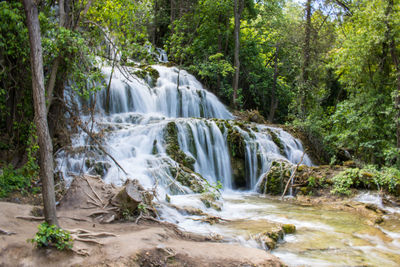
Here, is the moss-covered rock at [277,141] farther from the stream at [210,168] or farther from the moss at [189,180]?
the moss at [189,180]

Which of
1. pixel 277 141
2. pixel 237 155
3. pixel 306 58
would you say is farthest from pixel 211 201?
pixel 306 58

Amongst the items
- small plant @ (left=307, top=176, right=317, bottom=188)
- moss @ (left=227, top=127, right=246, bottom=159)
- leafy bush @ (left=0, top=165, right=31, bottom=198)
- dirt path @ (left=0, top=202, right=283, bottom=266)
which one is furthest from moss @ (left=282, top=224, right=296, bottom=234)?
moss @ (left=227, top=127, right=246, bottom=159)

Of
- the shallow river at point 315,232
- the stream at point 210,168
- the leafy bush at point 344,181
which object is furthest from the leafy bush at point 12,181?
the leafy bush at point 344,181

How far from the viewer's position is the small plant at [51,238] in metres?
3.62

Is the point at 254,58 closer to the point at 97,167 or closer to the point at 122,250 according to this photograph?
the point at 97,167

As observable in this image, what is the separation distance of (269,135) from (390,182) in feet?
17.3

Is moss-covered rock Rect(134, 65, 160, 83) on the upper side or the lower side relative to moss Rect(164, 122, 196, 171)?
upper

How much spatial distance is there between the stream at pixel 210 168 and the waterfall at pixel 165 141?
34 mm

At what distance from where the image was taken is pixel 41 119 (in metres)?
3.74

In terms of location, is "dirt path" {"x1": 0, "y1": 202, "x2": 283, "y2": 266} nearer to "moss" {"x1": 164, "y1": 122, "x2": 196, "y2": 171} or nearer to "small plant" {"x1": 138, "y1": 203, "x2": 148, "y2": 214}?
"small plant" {"x1": 138, "y1": 203, "x2": 148, "y2": 214}

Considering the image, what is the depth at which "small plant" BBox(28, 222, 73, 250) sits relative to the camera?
3617 mm

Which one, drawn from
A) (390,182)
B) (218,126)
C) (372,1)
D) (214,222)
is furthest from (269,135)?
(214,222)

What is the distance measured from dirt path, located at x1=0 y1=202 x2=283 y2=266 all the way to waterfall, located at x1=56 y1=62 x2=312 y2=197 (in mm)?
2882

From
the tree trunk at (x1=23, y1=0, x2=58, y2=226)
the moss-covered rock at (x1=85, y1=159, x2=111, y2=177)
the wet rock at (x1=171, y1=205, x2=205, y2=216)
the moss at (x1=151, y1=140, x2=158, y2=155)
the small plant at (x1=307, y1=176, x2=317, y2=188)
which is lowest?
the small plant at (x1=307, y1=176, x2=317, y2=188)
